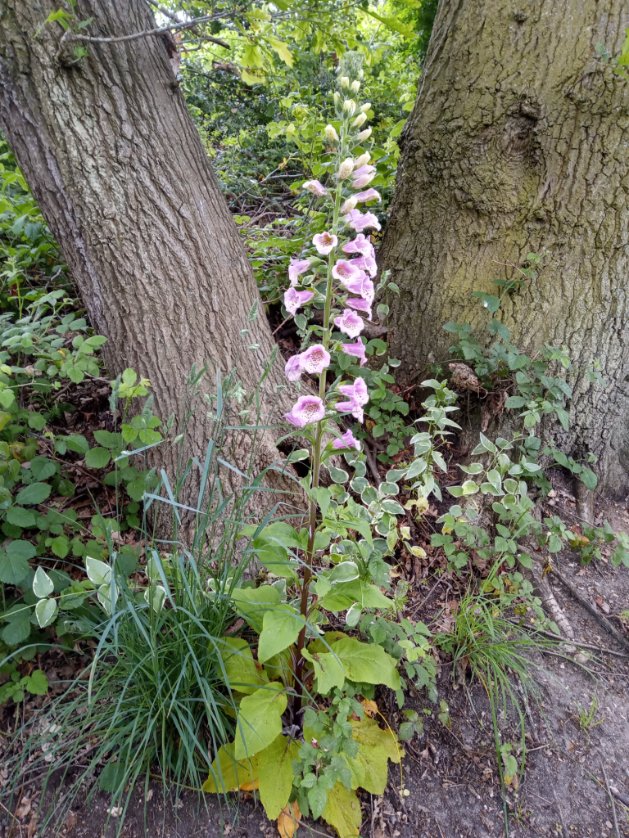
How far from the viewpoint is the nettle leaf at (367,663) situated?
160 cm

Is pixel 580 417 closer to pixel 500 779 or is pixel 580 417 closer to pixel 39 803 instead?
pixel 500 779

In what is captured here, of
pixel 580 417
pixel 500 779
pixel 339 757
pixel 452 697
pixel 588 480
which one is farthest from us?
pixel 580 417

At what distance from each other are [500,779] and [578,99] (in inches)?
108

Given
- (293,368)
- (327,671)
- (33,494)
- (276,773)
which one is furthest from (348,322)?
(276,773)

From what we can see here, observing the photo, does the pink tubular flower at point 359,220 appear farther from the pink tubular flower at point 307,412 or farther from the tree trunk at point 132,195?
the tree trunk at point 132,195

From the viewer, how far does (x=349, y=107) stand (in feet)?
4.59

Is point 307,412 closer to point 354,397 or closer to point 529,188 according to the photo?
point 354,397

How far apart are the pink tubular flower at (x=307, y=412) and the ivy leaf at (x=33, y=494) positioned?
3.37 feet

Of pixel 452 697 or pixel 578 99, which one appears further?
pixel 578 99

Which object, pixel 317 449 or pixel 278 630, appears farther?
pixel 317 449

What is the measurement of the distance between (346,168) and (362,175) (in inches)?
2.8

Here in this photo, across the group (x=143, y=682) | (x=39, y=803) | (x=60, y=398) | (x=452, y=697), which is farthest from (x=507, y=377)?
(x=39, y=803)

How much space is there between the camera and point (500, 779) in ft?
5.75

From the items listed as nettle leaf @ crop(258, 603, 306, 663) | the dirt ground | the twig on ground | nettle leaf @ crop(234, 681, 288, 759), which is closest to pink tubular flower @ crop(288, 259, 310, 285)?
nettle leaf @ crop(258, 603, 306, 663)
